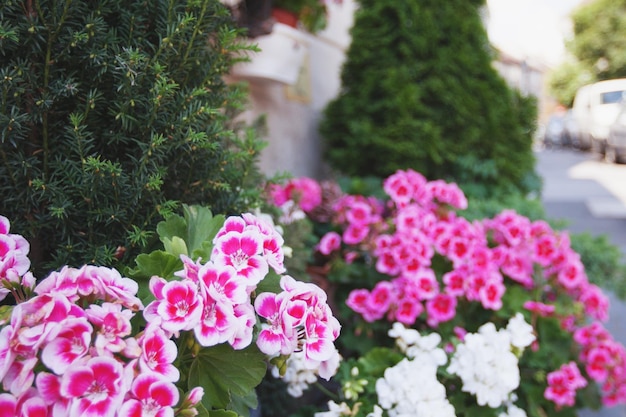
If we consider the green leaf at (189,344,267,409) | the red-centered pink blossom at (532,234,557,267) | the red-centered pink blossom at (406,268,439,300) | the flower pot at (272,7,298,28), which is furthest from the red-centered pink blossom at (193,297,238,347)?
the flower pot at (272,7,298,28)

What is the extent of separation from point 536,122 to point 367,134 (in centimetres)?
109

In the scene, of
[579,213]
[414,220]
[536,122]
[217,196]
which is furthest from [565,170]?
[217,196]

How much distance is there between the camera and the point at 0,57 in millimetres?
1005

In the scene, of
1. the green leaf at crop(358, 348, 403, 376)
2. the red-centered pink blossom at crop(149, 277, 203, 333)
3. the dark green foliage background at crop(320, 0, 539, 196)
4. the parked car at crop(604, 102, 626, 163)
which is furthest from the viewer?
the parked car at crop(604, 102, 626, 163)

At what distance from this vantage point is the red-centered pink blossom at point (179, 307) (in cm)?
78

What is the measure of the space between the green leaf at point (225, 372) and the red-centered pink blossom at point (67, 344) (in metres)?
0.22

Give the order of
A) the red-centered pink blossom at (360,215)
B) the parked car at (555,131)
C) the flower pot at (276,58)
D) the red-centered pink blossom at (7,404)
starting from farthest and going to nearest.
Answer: the parked car at (555,131) < the flower pot at (276,58) < the red-centered pink blossom at (360,215) < the red-centered pink blossom at (7,404)

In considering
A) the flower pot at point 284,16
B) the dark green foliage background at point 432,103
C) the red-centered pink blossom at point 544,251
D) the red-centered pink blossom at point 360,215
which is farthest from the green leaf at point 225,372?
the dark green foliage background at point 432,103

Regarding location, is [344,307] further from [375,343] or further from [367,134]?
[367,134]

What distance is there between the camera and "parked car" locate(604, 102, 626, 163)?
14.7 meters

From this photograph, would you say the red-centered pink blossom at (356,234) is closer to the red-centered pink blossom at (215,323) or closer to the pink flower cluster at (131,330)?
the pink flower cluster at (131,330)

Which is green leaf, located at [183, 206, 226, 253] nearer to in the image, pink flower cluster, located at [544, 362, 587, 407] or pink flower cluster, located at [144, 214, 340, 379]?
pink flower cluster, located at [144, 214, 340, 379]

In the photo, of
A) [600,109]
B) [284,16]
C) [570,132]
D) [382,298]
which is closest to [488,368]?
[382,298]

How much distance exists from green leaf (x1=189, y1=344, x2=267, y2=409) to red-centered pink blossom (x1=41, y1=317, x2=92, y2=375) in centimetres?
22
